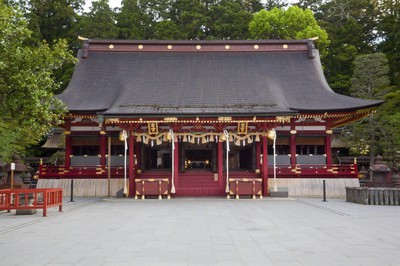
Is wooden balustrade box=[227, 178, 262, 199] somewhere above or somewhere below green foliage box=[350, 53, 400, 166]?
below

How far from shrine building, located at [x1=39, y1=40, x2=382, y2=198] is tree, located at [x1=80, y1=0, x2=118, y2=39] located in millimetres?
13121

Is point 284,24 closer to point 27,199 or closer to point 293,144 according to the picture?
point 293,144

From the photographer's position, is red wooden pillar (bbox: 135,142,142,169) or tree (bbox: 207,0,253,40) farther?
tree (bbox: 207,0,253,40)

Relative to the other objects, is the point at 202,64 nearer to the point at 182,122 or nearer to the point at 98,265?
the point at 182,122

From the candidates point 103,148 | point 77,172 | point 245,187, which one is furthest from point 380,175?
point 77,172

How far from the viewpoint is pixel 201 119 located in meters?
19.0

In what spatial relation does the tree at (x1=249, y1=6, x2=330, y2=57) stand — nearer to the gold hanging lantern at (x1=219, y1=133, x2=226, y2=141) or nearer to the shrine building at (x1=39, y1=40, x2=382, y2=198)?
the shrine building at (x1=39, y1=40, x2=382, y2=198)

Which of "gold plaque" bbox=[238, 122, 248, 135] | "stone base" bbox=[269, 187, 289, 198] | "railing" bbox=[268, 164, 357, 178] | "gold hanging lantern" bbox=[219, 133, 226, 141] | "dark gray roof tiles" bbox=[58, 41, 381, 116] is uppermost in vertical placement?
"dark gray roof tiles" bbox=[58, 41, 381, 116]

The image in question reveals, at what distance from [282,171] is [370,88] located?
13.3 metres

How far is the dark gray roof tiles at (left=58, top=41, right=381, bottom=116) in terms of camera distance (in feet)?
67.2

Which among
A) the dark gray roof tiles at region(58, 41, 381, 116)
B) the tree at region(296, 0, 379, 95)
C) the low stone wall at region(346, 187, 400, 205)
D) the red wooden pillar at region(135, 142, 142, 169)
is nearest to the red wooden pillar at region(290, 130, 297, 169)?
the dark gray roof tiles at region(58, 41, 381, 116)

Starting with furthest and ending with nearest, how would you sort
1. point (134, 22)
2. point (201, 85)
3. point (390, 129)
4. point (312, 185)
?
1. point (134, 22)
2. point (390, 129)
3. point (201, 85)
4. point (312, 185)

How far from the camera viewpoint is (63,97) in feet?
76.6

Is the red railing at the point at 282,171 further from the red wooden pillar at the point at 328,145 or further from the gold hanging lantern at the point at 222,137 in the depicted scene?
the gold hanging lantern at the point at 222,137
